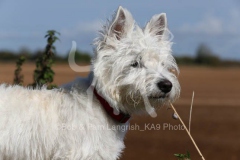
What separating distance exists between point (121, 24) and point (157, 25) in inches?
22.5

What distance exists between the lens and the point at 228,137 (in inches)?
722

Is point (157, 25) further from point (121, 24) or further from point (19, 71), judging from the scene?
point (19, 71)

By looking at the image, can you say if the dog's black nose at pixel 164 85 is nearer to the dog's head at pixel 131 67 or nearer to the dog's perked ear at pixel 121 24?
the dog's head at pixel 131 67

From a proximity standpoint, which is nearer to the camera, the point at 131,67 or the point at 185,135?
the point at 131,67

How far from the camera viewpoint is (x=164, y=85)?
7.09 m

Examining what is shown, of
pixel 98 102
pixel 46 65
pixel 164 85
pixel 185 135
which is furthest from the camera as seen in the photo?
pixel 185 135

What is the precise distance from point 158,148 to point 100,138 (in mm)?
8346

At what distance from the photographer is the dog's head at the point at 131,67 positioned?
23.4 ft

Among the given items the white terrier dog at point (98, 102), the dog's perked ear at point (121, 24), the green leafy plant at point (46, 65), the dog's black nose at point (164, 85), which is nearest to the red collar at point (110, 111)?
the white terrier dog at point (98, 102)

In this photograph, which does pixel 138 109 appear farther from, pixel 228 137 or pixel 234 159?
pixel 228 137

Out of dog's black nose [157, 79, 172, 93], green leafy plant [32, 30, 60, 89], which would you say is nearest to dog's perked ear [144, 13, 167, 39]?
dog's black nose [157, 79, 172, 93]

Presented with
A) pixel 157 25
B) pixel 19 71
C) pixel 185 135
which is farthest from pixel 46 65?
pixel 185 135

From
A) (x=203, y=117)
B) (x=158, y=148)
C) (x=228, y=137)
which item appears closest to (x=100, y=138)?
(x=158, y=148)

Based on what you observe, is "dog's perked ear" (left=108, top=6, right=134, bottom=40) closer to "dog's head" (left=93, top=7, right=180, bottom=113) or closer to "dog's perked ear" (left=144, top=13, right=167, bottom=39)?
"dog's head" (left=93, top=7, right=180, bottom=113)
